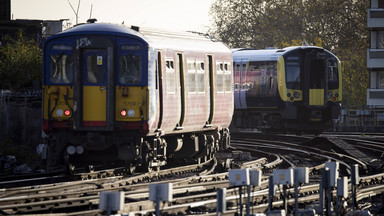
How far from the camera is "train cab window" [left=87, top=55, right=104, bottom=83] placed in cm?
1903

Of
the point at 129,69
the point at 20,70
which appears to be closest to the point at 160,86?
the point at 129,69

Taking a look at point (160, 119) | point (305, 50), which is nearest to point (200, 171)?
point (160, 119)

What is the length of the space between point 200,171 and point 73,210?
25.1ft

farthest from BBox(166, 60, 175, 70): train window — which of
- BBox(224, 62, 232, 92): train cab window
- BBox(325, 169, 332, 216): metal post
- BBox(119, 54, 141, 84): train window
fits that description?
BBox(325, 169, 332, 216): metal post

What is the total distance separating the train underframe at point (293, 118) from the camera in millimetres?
33938

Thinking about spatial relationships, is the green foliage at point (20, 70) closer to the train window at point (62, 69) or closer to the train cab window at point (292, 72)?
the train window at point (62, 69)

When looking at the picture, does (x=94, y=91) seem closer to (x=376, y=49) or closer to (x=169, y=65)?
(x=169, y=65)

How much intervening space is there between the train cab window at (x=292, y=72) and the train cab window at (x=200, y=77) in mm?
11690

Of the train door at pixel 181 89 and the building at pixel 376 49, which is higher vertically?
the building at pixel 376 49

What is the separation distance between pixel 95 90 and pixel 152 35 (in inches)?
71.1

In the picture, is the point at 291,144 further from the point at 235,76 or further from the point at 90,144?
the point at 90,144

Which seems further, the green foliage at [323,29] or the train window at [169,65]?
the green foliage at [323,29]

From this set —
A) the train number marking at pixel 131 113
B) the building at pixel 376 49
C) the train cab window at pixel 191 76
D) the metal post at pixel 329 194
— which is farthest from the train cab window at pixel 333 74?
the building at pixel 376 49

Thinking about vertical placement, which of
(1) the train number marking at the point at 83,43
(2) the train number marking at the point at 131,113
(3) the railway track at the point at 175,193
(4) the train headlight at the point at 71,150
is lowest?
Result: (3) the railway track at the point at 175,193
